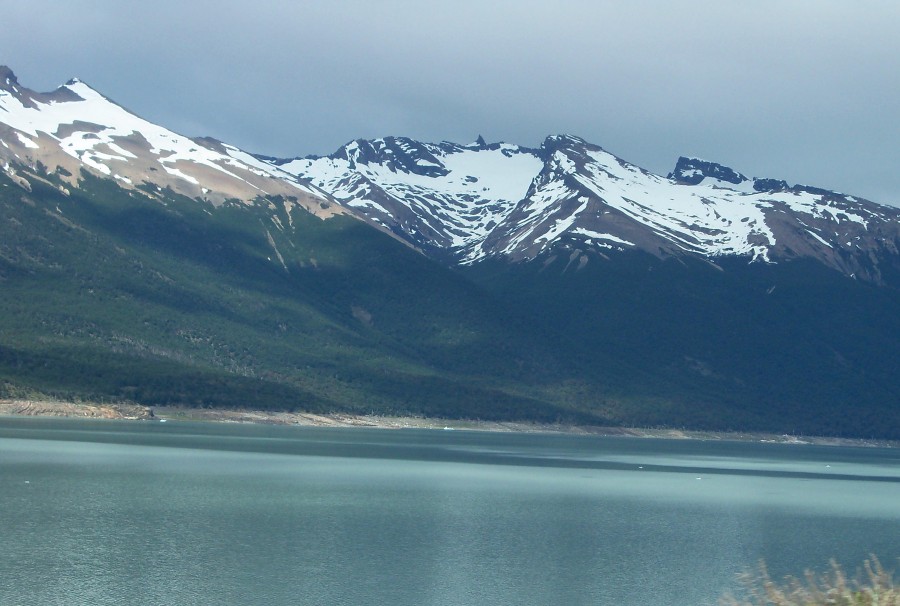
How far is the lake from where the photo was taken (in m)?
57.9

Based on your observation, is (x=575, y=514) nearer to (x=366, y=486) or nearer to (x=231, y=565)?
(x=366, y=486)

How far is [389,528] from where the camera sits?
258ft

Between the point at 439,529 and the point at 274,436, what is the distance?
381 feet

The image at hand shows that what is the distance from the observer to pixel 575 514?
92.3m

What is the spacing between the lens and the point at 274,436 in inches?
7584

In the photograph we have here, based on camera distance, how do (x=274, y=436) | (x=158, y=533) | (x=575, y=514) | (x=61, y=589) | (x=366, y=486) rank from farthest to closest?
1. (x=274, y=436)
2. (x=366, y=486)
3. (x=575, y=514)
4. (x=158, y=533)
5. (x=61, y=589)

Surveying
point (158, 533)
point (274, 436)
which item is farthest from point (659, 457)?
point (158, 533)

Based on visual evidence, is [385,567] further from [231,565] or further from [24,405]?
[24,405]

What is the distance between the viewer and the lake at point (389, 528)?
57.9 meters

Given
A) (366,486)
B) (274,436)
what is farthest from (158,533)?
(274,436)

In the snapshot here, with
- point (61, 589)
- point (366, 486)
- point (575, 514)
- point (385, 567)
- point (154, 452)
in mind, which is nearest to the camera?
point (61, 589)

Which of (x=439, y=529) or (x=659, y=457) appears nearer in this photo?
(x=439, y=529)

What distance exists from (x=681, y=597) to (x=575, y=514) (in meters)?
33.0

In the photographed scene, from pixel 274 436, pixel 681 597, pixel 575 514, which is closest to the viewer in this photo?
pixel 681 597
